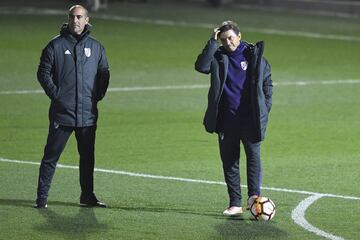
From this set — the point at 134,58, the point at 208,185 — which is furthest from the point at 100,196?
the point at 134,58

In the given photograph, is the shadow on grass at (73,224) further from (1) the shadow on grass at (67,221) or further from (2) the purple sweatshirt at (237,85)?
(2) the purple sweatshirt at (237,85)

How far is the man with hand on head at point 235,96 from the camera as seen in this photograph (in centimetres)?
1298

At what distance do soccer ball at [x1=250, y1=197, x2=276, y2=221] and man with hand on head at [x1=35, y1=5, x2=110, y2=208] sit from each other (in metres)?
1.93

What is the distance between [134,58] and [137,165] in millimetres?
12739

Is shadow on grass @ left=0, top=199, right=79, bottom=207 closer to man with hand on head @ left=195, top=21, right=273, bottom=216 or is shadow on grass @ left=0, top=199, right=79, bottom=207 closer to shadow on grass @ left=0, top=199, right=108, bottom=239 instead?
shadow on grass @ left=0, top=199, right=108, bottom=239

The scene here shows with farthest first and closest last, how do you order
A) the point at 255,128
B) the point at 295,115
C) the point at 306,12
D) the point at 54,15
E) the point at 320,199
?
the point at 306,12, the point at 54,15, the point at 295,115, the point at 320,199, the point at 255,128

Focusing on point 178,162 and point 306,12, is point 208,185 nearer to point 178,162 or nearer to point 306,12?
point 178,162

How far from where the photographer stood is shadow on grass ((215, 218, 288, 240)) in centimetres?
1242

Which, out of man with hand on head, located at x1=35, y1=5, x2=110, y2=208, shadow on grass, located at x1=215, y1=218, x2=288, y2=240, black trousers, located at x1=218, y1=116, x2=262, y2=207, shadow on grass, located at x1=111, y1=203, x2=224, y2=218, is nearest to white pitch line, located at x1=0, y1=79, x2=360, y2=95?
man with hand on head, located at x1=35, y1=5, x2=110, y2=208

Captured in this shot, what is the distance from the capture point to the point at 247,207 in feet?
43.7

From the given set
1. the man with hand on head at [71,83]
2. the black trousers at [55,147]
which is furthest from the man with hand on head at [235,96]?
the black trousers at [55,147]

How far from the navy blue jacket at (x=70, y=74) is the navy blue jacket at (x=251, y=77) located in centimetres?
124

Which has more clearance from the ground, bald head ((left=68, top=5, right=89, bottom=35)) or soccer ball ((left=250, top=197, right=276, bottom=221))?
bald head ((left=68, top=5, right=89, bottom=35))

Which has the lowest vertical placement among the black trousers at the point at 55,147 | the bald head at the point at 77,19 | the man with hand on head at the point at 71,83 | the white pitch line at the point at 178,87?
the white pitch line at the point at 178,87
